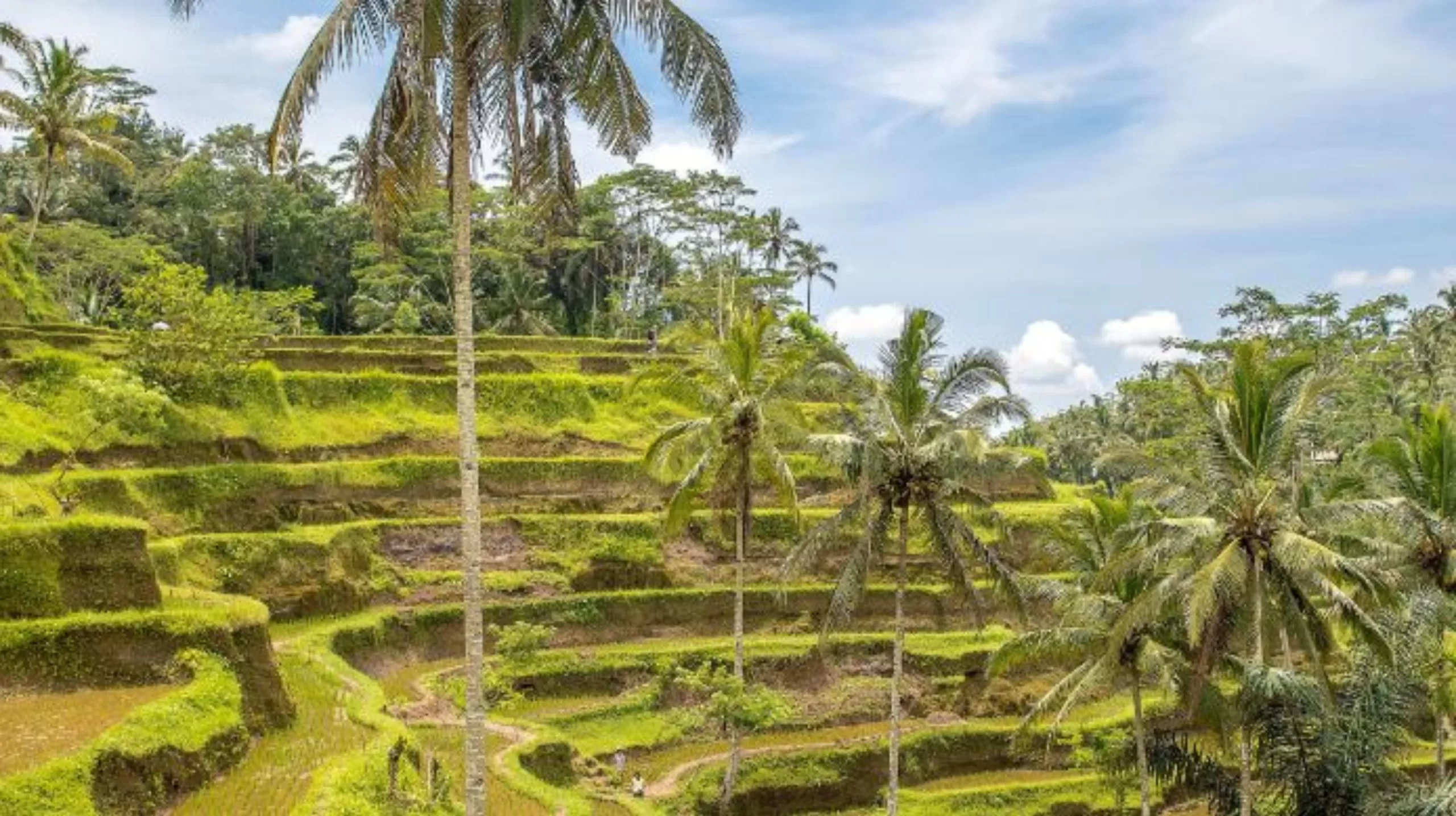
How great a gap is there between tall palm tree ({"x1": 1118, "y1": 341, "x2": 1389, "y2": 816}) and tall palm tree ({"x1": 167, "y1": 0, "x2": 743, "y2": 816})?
8.99 meters

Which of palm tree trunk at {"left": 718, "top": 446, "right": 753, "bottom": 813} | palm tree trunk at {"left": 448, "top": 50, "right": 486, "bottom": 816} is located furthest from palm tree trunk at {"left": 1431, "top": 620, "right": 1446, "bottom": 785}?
palm tree trunk at {"left": 448, "top": 50, "right": 486, "bottom": 816}

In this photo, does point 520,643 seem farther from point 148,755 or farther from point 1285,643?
point 1285,643

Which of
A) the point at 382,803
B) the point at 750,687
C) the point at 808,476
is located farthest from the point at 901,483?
the point at 808,476

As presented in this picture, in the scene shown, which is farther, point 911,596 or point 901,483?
point 911,596

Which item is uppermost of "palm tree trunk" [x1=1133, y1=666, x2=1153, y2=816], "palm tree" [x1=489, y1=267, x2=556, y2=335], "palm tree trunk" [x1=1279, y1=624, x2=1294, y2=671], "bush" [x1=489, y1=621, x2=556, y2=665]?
"palm tree" [x1=489, y1=267, x2=556, y2=335]

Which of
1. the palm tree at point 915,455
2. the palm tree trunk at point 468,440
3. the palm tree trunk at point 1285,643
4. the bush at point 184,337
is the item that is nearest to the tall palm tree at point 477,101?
the palm tree trunk at point 468,440

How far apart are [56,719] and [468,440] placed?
7.48 m

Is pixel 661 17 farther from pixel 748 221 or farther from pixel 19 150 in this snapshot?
pixel 19 150

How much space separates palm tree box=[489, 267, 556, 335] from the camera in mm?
62938

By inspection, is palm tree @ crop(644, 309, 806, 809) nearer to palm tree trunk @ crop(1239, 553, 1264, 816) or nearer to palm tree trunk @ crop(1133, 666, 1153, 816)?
palm tree trunk @ crop(1133, 666, 1153, 816)

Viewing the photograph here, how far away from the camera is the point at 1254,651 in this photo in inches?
776

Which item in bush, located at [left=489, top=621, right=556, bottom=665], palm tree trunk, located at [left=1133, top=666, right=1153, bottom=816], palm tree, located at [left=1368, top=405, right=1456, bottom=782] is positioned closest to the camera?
palm tree, located at [left=1368, top=405, right=1456, bottom=782]

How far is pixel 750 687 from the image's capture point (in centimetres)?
2481

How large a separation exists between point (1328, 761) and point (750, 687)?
11.4m
